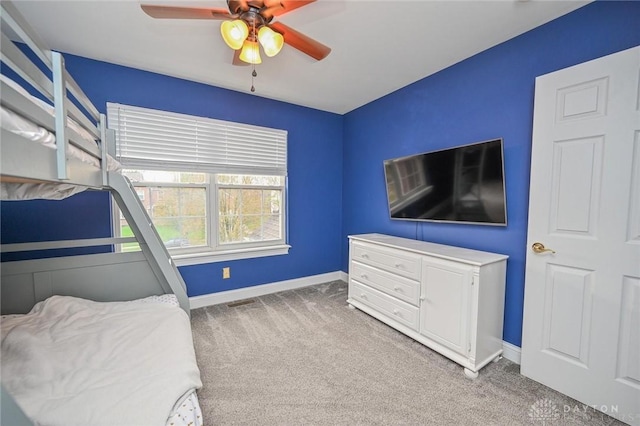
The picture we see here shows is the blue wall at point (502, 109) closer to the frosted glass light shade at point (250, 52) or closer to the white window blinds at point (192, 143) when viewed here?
the white window blinds at point (192, 143)

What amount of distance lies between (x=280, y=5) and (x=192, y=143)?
6.22 ft

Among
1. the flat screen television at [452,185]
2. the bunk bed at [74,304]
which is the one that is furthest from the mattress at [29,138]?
the flat screen television at [452,185]

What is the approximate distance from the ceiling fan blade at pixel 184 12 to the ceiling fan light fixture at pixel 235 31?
7 cm

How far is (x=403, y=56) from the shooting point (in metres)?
2.28

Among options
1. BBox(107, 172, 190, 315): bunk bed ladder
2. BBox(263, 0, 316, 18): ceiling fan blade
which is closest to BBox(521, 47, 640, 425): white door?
BBox(263, 0, 316, 18): ceiling fan blade

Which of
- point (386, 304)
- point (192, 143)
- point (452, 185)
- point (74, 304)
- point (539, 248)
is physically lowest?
point (386, 304)

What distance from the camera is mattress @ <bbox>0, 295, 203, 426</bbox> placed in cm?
89

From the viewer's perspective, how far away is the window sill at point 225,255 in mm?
2787

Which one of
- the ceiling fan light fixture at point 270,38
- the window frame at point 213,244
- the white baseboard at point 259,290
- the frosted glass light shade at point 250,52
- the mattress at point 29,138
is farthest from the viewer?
the white baseboard at point 259,290

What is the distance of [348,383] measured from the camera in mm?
1775

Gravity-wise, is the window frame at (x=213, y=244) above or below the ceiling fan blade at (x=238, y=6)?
below

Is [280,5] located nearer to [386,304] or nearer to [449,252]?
[449,252]

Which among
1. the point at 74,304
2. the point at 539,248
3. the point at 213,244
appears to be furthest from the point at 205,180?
the point at 539,248

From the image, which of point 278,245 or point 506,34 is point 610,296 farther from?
point 278,245
